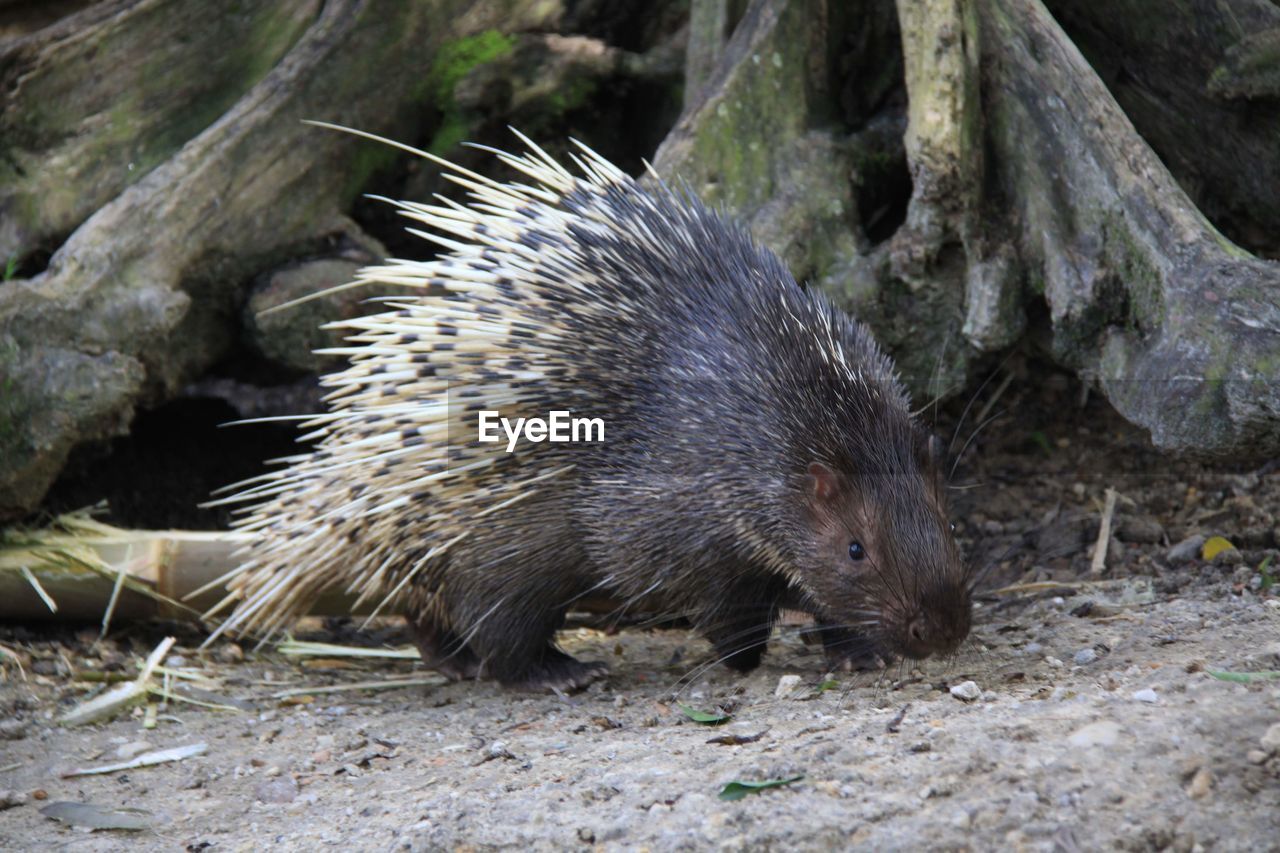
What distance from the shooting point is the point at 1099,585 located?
4336 millimetres

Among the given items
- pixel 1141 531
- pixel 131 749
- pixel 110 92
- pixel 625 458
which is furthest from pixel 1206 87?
pixel 110 92

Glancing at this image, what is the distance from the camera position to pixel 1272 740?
8.30 ft

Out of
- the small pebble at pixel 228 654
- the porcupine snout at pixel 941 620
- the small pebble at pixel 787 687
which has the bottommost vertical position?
the small pebble at pixel 228 654

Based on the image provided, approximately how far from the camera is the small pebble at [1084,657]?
11.5ft

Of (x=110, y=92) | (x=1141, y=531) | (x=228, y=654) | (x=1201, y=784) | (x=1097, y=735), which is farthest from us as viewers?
(x=110, y=92)

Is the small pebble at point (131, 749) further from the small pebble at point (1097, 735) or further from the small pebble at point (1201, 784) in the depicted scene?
the small pebble at point (1201, 784)

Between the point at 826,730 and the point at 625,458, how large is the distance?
1.07m

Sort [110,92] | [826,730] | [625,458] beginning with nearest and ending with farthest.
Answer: [826,730] < [625,458] < [110,92]

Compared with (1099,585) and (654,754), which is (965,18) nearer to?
(1099,585)

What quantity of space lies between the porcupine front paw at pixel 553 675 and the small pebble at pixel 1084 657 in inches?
60.2

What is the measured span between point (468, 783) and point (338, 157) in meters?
3.26

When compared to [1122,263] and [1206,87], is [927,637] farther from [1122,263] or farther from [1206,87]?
[1206,87]

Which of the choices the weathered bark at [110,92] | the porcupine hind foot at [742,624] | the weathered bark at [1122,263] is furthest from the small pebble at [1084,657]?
the weathered bark at [110,92]

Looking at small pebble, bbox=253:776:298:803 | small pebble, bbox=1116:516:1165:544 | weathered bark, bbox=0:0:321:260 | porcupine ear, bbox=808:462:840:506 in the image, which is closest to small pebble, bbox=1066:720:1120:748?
porcupine ear, bbox=808:462:840:506
